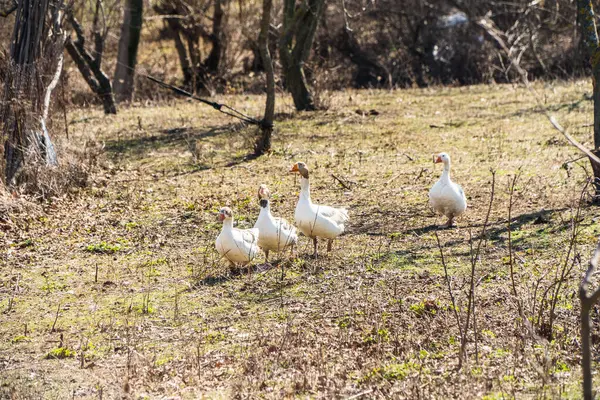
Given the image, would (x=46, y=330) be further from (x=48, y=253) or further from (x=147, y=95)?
(x=147, y=95)

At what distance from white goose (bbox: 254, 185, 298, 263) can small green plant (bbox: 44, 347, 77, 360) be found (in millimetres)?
2349

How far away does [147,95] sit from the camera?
70.5ft

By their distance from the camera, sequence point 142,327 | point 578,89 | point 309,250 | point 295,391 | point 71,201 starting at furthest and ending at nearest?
point 578,89 → point 71,201 → point 309,250 → point 142,327 → point 295,391

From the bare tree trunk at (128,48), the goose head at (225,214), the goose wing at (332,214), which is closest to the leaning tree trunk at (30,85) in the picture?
the goose head at (225,214)

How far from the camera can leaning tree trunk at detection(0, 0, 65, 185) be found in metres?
10.8

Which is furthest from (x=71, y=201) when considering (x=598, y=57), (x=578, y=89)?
(x=578, y=89)

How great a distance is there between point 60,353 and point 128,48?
14729 millimetres

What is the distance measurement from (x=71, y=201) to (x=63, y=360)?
487 centimetres

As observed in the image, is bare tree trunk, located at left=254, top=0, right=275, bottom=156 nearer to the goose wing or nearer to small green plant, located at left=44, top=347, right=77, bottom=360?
the goose wing

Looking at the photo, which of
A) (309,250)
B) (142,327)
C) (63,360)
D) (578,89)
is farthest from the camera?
(578,89)

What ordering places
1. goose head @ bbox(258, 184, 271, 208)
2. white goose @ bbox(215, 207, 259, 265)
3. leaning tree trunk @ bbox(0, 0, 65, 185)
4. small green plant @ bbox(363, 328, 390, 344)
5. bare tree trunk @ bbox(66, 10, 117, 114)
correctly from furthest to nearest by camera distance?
bare tree trunk @ bbox(66, 10, 117, 114) → leaning tree trunk @ bbox(0, 0, 65, 185) → goose head @ bbox(258, 184, 271, 208) → white goose @ bbox(215, 207, 259, 265) → small green plant @ bbox(363, 328, 390, 344)

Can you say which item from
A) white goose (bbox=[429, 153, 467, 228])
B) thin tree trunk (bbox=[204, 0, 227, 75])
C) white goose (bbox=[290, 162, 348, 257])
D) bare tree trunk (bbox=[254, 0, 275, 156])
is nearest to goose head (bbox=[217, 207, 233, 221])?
white goose (bbox=[290, 162, 348, 257])

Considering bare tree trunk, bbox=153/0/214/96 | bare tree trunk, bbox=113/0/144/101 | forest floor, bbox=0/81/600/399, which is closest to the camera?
forest floor, bbox=0/81/600/399

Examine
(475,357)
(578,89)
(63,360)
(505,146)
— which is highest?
(578,89)
